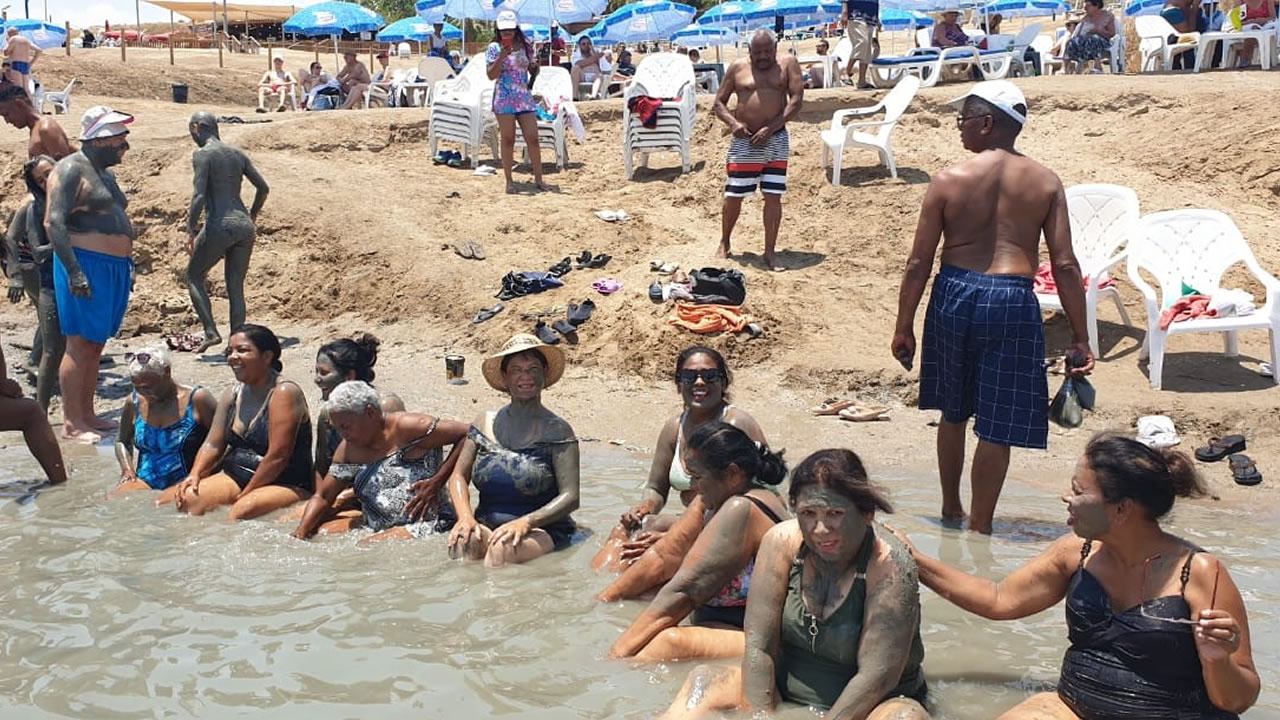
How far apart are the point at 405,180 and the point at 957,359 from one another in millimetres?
8404

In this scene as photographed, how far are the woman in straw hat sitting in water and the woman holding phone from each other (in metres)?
6.91

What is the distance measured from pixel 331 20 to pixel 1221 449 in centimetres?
2617

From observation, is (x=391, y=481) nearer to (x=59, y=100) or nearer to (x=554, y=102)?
(x=554, y=102)

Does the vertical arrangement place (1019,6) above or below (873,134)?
above

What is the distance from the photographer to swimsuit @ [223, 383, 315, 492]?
6.27 metres

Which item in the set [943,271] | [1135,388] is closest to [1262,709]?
[943,271]

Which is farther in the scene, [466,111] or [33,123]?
[466,111]

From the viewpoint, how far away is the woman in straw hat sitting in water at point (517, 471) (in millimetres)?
5422

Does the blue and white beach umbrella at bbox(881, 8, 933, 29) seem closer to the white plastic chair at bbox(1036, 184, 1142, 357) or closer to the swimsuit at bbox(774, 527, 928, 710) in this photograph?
the white plastic chair at bbox(1036, 184, 1142, 357)

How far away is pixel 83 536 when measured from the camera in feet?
20.0

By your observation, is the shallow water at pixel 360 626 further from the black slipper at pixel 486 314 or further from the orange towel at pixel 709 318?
the black slipper at pixel 486 314

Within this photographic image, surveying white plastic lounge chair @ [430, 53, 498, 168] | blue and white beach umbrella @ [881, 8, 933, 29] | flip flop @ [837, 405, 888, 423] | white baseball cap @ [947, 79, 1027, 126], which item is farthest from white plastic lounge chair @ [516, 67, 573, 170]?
blue and white beach umbrella @ [881, 8, 933, 29]

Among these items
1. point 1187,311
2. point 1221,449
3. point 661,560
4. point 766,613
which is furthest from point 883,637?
point 1187,311

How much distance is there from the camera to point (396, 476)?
5828 mm
